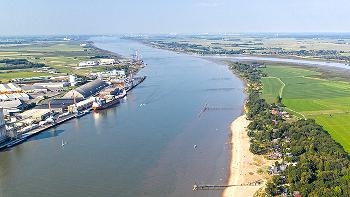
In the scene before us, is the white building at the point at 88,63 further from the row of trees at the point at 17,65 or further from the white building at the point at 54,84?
the white building at the point at 54,84

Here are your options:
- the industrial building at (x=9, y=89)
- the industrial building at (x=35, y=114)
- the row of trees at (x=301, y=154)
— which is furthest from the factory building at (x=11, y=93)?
the row of trees at (x=301, y=154)

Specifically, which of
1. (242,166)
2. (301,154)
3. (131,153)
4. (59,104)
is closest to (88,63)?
(59,104)

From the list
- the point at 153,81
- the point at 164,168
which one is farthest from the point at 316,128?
the point at 153,81

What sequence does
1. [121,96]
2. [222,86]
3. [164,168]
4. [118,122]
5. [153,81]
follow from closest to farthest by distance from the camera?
[164,168] → [118,122] → [121,96] → [222,86] → [153,81]

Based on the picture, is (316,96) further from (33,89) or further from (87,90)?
(33,89)

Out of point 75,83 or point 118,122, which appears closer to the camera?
point 118,122

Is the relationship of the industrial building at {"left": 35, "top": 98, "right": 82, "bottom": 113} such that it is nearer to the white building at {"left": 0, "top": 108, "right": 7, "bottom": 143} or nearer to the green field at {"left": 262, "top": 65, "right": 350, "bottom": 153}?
the white building at {"left": 0, "top": 108, "right": 7, "bottom": 143}

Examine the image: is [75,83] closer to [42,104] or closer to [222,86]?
[42,104]
